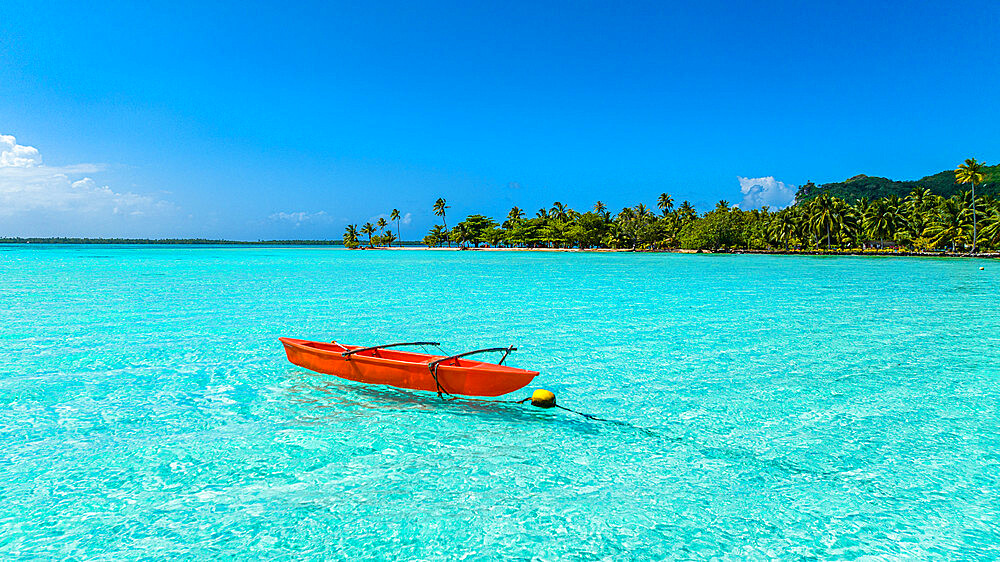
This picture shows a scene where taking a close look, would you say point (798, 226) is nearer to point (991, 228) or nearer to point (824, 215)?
point (824, 215)

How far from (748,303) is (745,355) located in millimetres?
15707

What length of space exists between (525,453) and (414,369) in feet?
11.0

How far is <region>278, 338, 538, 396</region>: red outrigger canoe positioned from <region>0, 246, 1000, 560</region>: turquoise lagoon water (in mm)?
535

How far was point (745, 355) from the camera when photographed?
17.4 metres

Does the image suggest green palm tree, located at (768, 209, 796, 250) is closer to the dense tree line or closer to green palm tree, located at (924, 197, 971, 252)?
the dense tree line

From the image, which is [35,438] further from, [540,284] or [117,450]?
[540,284]

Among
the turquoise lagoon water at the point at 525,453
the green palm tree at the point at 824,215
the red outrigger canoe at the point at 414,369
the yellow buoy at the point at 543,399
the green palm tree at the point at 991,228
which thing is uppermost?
the green palm tree at the point at 824,215

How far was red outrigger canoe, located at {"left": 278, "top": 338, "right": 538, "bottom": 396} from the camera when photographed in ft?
35.7

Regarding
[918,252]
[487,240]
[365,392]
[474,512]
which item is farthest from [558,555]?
[487,240]

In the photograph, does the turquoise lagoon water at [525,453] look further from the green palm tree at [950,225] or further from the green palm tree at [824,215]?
the green palm tree at [824,215]

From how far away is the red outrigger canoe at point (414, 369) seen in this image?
1088 centimetres

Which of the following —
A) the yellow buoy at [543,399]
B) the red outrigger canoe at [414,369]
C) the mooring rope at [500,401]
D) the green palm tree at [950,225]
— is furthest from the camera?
the green palm tree at [950,225]

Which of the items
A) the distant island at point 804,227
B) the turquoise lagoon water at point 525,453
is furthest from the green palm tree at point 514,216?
the turquoise lagoon water at point 525,453

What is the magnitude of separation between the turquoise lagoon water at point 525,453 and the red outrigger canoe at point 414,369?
0.53 meters
